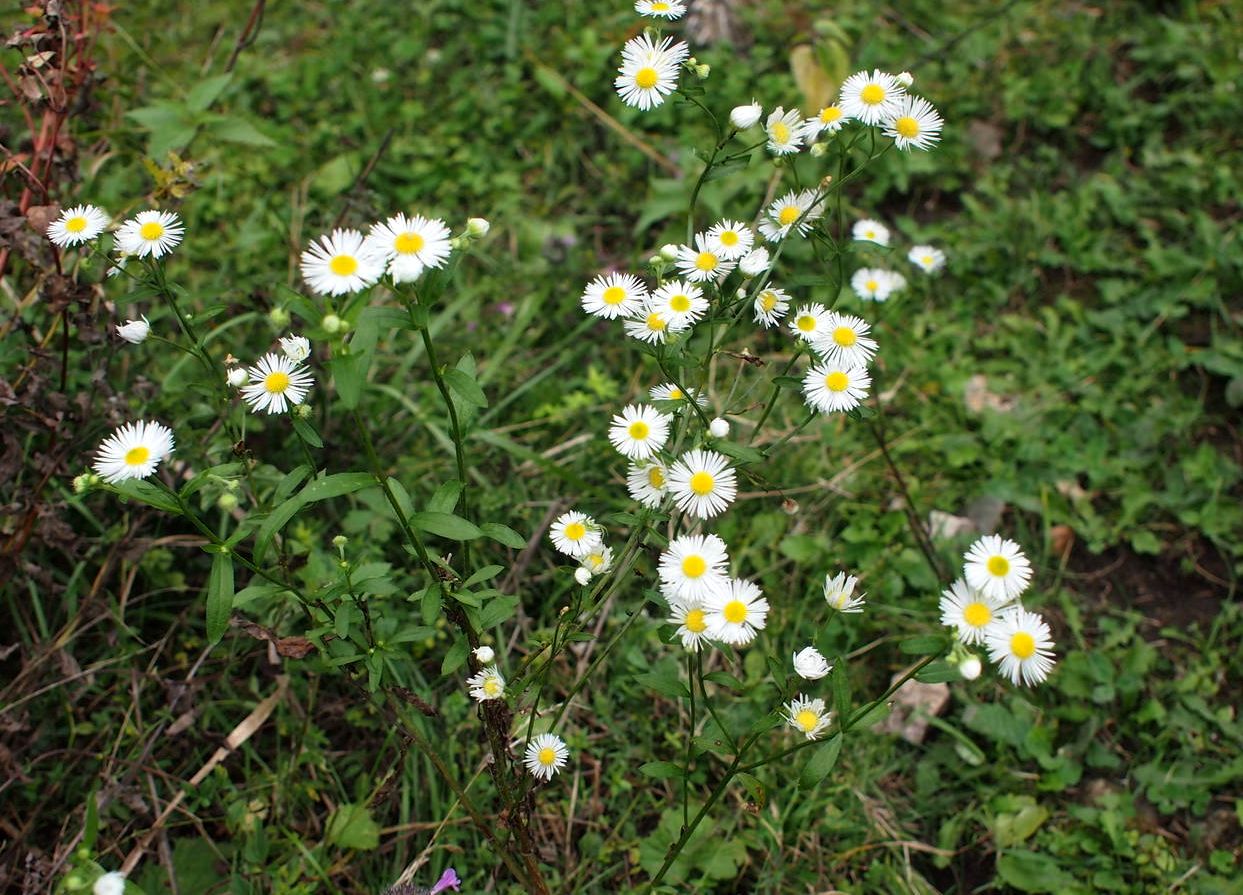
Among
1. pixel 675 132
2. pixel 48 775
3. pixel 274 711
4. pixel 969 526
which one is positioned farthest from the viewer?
pixel 675 132

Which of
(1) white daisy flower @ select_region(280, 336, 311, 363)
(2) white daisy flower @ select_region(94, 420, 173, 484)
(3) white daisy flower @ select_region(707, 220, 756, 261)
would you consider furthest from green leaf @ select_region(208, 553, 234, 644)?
(3) white daisy flower @ select_region(707, 220, 756, 261)

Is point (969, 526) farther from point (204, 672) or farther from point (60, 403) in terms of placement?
point (60, 403)

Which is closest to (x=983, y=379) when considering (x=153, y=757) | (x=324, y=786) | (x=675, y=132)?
(x=675, y=132)

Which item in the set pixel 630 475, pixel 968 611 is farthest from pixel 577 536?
pixel 968 611

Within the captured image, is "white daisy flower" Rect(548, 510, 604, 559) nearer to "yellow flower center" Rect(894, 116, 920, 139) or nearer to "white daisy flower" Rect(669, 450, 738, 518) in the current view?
"white daisy flower" Rect(669, 450, 738, 518)

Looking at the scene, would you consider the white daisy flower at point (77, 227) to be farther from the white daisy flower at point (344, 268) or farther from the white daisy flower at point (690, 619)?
the white daisy flower at point (690, 619)

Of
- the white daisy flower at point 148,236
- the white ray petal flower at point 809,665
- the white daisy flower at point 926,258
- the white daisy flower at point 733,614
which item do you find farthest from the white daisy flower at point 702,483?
the white daisy flower at point 926,258
